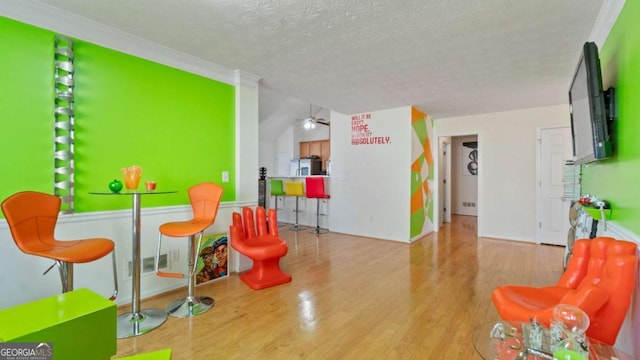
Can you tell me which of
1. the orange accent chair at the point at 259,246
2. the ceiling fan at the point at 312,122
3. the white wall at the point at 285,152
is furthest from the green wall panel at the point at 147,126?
the white wall at the point at 285,152

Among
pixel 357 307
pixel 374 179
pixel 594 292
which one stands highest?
pixel 374 179

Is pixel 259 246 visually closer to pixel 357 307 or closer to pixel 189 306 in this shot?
pixel 189 306

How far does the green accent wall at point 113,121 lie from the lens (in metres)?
2.16

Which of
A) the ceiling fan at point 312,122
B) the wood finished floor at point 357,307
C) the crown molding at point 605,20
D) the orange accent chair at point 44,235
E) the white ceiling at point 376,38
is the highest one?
the ceiling fan at point 312,122

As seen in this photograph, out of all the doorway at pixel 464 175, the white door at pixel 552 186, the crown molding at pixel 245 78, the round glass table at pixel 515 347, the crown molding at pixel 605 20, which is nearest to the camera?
the round glass table at pixel 515 347

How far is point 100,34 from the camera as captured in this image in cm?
253

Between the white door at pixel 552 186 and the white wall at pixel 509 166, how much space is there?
11 centimetres

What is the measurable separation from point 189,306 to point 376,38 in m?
2.89

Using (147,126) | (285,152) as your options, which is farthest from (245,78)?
(285,152)

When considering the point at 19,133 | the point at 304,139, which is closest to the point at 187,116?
the point at 19,133

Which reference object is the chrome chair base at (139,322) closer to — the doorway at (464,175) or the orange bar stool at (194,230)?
the orange bar stool at (194,230)

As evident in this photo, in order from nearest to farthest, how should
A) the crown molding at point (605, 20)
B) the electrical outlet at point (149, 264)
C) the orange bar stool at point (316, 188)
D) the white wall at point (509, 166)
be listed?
1. the crown molding at point (605, 20)
2. the electrical outlet at point (149, 264)
3. the white wall at point (509, 166)
4. the orange bar stool at point (316, 188)

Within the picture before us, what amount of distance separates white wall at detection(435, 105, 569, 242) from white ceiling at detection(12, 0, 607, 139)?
1.02 metres

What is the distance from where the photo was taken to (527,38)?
262 centimetres
